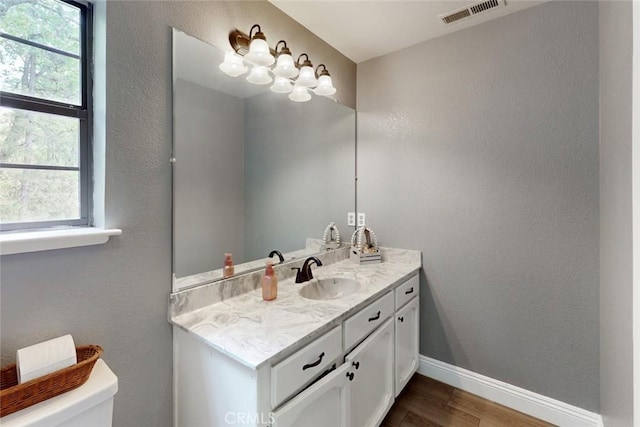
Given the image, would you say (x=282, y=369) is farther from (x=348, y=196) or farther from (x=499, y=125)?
(x=499, y=125)

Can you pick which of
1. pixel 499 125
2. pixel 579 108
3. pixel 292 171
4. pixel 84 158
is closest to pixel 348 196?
pixel 292 171

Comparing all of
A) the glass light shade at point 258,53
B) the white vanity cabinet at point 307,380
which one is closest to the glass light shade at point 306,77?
the glass light shade at point 258,53

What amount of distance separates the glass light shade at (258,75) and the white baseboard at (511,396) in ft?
7.25

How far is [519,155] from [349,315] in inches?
57.1

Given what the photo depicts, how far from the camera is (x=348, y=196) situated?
2377 mm

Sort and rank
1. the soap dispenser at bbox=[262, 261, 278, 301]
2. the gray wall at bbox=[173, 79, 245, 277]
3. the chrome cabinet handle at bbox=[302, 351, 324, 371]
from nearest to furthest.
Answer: the chrome cabinet handle at bbox=[302, 351, 324, 371]
the gray wall at bbox=[173, 79, 245, 277]
the soap dispenser at bbox=[262, 261, 278, 301]

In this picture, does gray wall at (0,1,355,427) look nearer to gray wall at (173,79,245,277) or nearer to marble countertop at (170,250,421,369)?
gray wall at (173,79,245,277)

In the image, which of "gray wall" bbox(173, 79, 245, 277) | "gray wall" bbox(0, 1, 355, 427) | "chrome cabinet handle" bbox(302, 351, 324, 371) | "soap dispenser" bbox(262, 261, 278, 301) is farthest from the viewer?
"soap dispenser" bbox(262, 261, 278, 301)

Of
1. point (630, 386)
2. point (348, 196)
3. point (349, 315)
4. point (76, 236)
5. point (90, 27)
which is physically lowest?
point (630, 386)

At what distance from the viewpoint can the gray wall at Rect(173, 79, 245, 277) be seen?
49.5 inches

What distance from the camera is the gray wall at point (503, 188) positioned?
158 centimetres

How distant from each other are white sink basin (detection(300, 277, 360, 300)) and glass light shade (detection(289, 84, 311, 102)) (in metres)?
1.18

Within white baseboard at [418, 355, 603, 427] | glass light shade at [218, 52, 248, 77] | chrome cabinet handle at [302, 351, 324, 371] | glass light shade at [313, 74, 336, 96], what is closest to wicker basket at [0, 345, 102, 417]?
chrome cabinet handle at [302, 351, 324, 371]

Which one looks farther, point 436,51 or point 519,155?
point 436,51
